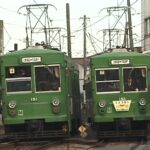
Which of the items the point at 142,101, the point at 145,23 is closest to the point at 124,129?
the point at 142,101

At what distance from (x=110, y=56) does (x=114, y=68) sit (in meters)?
0.47

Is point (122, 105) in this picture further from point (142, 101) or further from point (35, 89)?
point (35, 89)

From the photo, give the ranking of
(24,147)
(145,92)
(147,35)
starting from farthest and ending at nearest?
1. (147,35)
2. (145,92)
3. (24,147)

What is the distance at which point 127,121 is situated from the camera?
2305 cm

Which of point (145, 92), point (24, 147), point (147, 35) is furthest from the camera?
point (147, 35)

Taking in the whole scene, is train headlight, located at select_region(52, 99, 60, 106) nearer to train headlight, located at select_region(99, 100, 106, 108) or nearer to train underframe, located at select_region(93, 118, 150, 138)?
train headlight, located at select_region(99, 100, 106, 108)

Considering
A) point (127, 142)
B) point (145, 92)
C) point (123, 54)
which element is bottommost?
point (127, 142)

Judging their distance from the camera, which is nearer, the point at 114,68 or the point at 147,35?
the point at 114,68

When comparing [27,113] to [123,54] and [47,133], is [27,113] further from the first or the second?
[123,54]

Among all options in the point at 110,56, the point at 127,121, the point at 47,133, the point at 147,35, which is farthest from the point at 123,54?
the point at 147,35

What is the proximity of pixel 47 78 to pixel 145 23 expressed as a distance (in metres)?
27.8

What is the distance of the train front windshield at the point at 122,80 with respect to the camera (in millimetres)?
22938

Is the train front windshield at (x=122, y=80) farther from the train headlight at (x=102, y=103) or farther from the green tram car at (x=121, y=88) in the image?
the train headlight at (x=102, y=103)

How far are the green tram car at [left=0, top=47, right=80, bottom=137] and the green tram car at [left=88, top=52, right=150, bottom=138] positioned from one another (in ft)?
3.85
